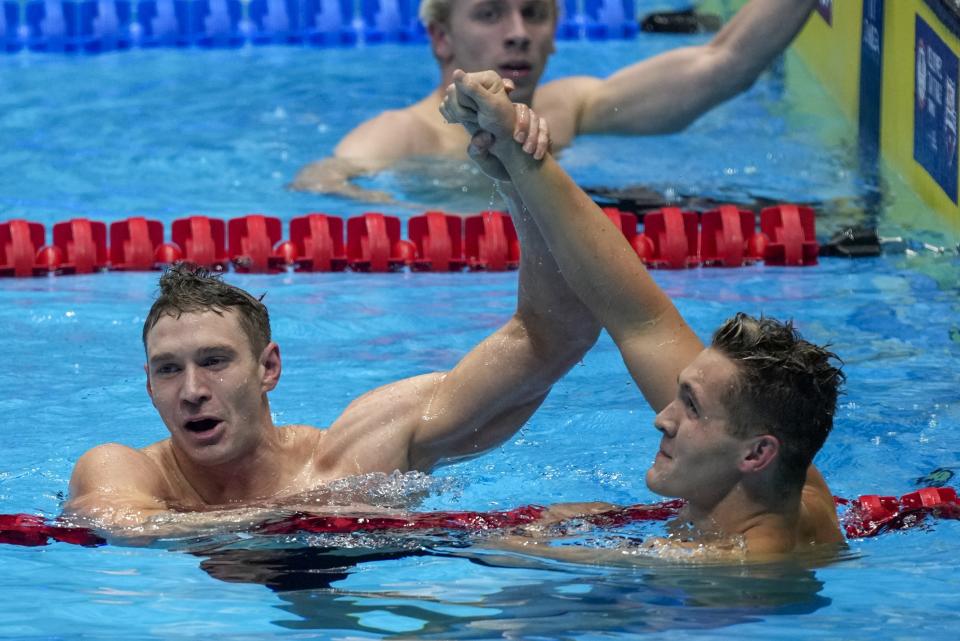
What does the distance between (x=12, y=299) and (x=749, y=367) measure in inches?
151

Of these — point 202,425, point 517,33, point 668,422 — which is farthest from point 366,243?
point 668,422

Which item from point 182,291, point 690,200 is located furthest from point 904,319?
point 182,291

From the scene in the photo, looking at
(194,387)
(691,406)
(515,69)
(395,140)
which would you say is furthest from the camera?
(395,140)

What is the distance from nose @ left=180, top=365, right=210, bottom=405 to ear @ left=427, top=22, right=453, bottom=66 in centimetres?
370

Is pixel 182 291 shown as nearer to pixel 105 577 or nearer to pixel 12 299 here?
pixel 105 577

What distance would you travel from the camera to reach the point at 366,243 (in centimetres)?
679

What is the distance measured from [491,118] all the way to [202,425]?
1.08 m

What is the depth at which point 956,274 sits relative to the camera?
20.9 feet

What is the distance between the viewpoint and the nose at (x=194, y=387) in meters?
3.72

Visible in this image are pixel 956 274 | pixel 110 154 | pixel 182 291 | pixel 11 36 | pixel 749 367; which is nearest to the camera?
pixel 749 367

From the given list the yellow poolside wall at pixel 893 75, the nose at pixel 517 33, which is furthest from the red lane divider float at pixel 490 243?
the yellow poolside wall at pixel 893 75

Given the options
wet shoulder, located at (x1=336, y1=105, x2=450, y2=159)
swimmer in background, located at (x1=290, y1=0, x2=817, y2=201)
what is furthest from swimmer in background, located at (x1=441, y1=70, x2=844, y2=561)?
wet shoulder, located at (x1=336, y1=105, x2=450, y2=159)

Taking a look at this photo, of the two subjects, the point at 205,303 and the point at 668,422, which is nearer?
the point at 668,422

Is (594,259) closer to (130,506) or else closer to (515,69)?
(130,506)
